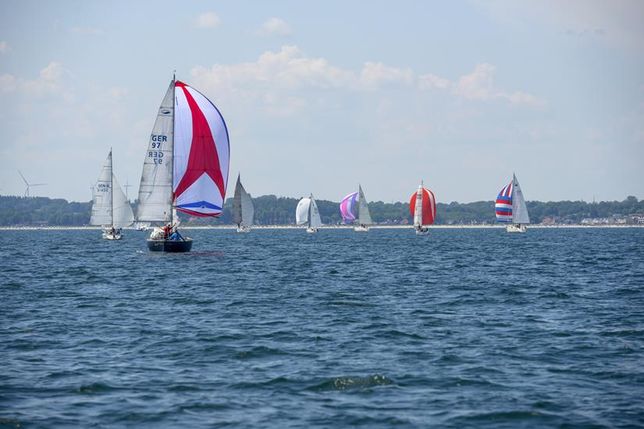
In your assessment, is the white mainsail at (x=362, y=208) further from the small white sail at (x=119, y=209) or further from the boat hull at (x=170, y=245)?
the boat hull at (x=170, y=245)

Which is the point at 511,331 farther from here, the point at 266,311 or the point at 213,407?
the point at 213,407

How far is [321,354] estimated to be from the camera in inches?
765

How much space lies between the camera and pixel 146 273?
43844mm

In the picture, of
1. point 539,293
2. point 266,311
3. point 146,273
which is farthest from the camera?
point 146,273

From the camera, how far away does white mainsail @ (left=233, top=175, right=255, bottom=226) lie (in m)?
147

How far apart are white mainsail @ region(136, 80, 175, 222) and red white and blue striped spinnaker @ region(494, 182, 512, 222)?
98.4 meters

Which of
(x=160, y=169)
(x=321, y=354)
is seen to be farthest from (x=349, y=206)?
(x=321, y=354)

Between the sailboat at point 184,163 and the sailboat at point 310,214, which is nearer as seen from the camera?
the sailboat at point 184,163

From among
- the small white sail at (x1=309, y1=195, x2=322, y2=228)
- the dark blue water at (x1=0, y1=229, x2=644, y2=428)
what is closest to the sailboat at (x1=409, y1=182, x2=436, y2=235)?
the small white sail at (x1=309, y1=195, x2=322, y2=228)

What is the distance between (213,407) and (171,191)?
44473 mm

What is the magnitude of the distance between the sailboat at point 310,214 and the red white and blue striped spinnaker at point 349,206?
9.13 meters

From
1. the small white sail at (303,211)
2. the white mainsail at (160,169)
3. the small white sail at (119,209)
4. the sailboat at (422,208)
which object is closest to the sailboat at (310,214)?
the small white sail at (303,211)

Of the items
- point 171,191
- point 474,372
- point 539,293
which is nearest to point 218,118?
point 171,191

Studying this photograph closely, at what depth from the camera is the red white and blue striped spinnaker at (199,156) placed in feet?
188
